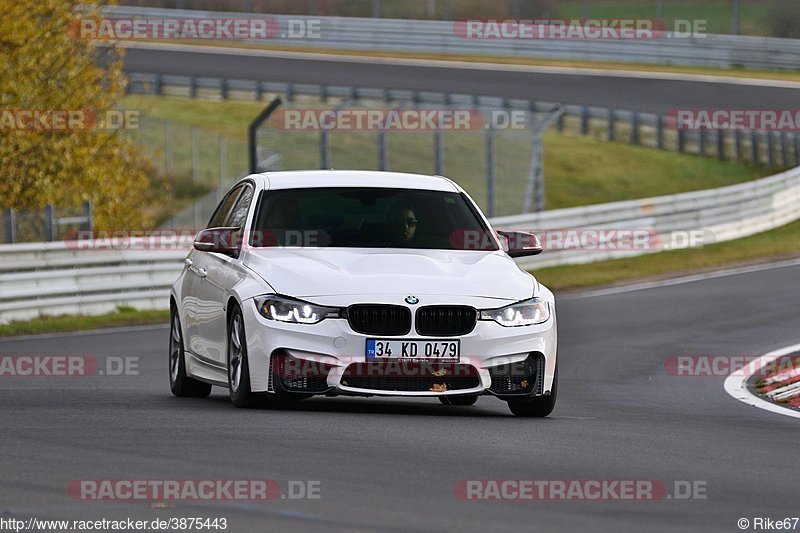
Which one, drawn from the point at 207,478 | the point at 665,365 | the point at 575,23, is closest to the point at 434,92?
the point at 575,23

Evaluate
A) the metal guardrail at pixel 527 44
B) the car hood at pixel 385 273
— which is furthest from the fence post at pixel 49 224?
the metal guardrail at pixel 527 44

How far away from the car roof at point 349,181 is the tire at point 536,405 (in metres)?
1.65

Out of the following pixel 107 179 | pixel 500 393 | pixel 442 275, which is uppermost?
pixel 442 275

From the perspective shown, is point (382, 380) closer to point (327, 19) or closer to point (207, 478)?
point (207, 478)

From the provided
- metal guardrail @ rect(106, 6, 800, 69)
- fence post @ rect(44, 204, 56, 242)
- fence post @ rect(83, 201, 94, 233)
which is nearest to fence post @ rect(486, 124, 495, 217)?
fence post @ rect(83, 201, 94, 233)

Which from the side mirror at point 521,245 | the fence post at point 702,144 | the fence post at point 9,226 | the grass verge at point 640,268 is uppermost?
the side mirror at point 521,245

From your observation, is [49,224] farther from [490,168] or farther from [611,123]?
[611,123]

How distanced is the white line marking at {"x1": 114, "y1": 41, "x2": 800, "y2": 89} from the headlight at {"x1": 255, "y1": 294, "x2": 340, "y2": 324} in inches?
1464

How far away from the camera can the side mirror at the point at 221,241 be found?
36.4 feet

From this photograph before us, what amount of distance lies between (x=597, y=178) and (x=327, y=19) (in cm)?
1554

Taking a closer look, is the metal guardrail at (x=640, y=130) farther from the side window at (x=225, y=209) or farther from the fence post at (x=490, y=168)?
the side window at (x=225, y=209)

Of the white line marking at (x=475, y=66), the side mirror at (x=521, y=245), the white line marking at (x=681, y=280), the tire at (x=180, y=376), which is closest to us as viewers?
the side mirror at (x=521, y=245)

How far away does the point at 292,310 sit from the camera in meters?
10.1

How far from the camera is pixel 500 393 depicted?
33.8ft
